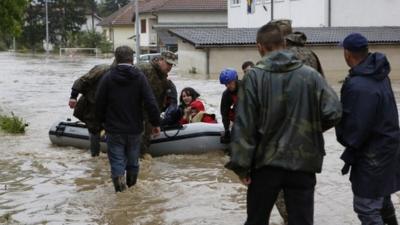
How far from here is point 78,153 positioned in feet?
38.3

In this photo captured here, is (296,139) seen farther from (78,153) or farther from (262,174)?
(78,153)

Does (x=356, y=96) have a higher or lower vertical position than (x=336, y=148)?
higher

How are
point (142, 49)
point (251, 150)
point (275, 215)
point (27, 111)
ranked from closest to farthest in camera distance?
point (251, 150)
point (275, 215)
point (27, 111)
point (142, 49)

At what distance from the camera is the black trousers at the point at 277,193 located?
4.30m

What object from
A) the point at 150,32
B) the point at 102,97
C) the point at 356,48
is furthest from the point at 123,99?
the point at 150,32

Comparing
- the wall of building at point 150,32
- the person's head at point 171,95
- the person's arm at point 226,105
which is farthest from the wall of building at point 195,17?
the person's arm at point 226,105

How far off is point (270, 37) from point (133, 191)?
3989 millimetres

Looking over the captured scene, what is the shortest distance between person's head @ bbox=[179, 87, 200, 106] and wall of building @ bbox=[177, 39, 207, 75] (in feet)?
79.6

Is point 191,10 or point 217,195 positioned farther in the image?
point 191,10

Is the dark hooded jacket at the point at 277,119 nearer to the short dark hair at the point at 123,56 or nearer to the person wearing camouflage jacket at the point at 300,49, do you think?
the person wearing camouflage jacket at the point at 300,49

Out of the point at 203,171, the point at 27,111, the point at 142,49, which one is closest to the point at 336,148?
the point at 203,171

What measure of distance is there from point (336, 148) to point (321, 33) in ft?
78.3

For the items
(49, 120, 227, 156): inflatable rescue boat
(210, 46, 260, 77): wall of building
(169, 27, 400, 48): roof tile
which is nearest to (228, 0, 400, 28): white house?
(169, 27, 400, 48): roof tile

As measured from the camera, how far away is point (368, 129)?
482 centimetres
